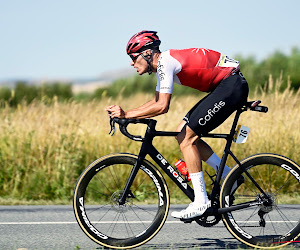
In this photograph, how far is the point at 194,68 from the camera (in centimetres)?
562

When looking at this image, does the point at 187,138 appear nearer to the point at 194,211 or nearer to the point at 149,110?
the point at 149,110

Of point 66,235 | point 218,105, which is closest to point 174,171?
point 218,105

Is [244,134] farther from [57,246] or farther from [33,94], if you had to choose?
[33,94]

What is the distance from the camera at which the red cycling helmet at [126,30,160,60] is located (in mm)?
5555

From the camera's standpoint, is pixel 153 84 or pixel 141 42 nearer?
pixel 141 42

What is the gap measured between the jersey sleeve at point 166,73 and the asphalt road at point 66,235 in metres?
1.64

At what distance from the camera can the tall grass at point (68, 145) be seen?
10078mm

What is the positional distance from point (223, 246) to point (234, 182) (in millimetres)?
721

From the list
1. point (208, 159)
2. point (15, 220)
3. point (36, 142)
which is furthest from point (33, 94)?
point (208, 159)

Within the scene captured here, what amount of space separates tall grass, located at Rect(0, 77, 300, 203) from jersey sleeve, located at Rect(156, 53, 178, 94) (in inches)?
178

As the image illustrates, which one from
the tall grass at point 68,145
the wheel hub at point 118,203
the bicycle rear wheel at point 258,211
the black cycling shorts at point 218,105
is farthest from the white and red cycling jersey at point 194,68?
the tall grass at point 68,145

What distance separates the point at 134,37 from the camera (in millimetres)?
5598

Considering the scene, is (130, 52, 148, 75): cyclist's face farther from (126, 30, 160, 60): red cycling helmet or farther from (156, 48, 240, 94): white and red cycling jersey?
(156, 48, 240, 94): white and red cycling jersey

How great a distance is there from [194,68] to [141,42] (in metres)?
0.56
